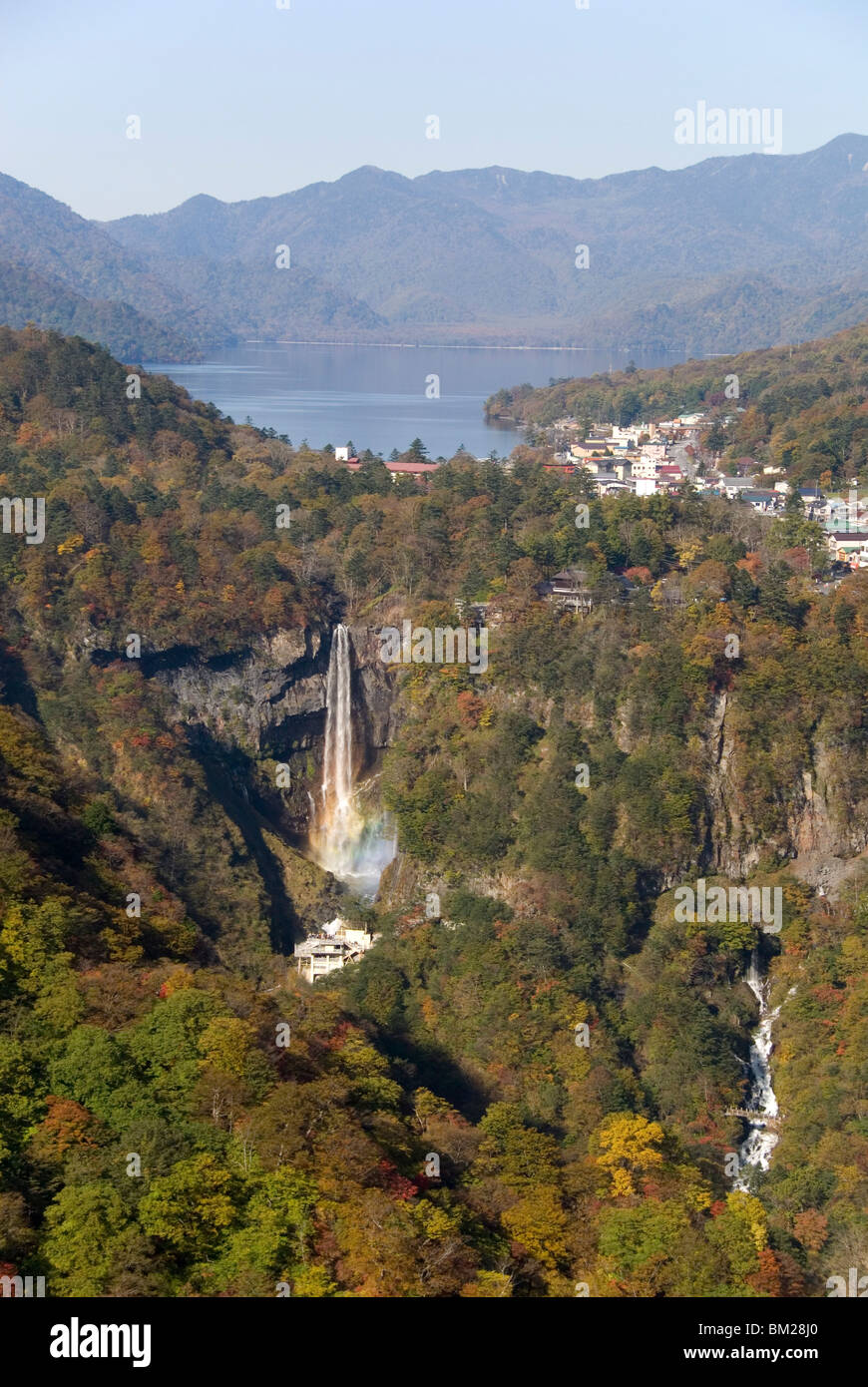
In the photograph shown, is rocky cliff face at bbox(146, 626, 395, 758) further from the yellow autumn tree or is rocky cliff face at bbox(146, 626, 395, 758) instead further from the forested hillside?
the yellow autumn tree

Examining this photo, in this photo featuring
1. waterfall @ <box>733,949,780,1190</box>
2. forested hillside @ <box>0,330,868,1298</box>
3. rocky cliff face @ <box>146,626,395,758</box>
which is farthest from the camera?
rocky cliff face @ <box>146,626,395,758</box>

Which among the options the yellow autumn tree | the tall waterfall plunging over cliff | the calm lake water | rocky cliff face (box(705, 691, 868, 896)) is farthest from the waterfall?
the calm lake water

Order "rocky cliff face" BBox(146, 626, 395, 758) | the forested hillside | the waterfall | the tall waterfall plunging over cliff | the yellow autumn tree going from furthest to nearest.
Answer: "rocky cliff face" BBox(146, 626, 395, 758), the tall waterfall plunging over cliff, the waterfall, the yellow autumn tree, the forested hillside

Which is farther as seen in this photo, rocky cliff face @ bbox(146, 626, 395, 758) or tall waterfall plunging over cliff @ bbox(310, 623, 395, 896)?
rocky cliff face @ bbox(146, 626, 395, 758)

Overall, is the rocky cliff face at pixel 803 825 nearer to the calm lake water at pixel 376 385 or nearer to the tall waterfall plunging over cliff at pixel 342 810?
the tall waterfall plunging over cliff at pixel 342 810

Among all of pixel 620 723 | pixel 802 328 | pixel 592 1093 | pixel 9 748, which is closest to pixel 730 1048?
pixel 592 1093

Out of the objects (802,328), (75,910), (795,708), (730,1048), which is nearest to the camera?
(75,910)

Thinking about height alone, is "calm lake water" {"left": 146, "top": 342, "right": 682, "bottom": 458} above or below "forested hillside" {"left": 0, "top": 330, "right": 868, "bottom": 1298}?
above

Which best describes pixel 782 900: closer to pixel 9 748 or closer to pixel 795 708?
pixel 795 708
